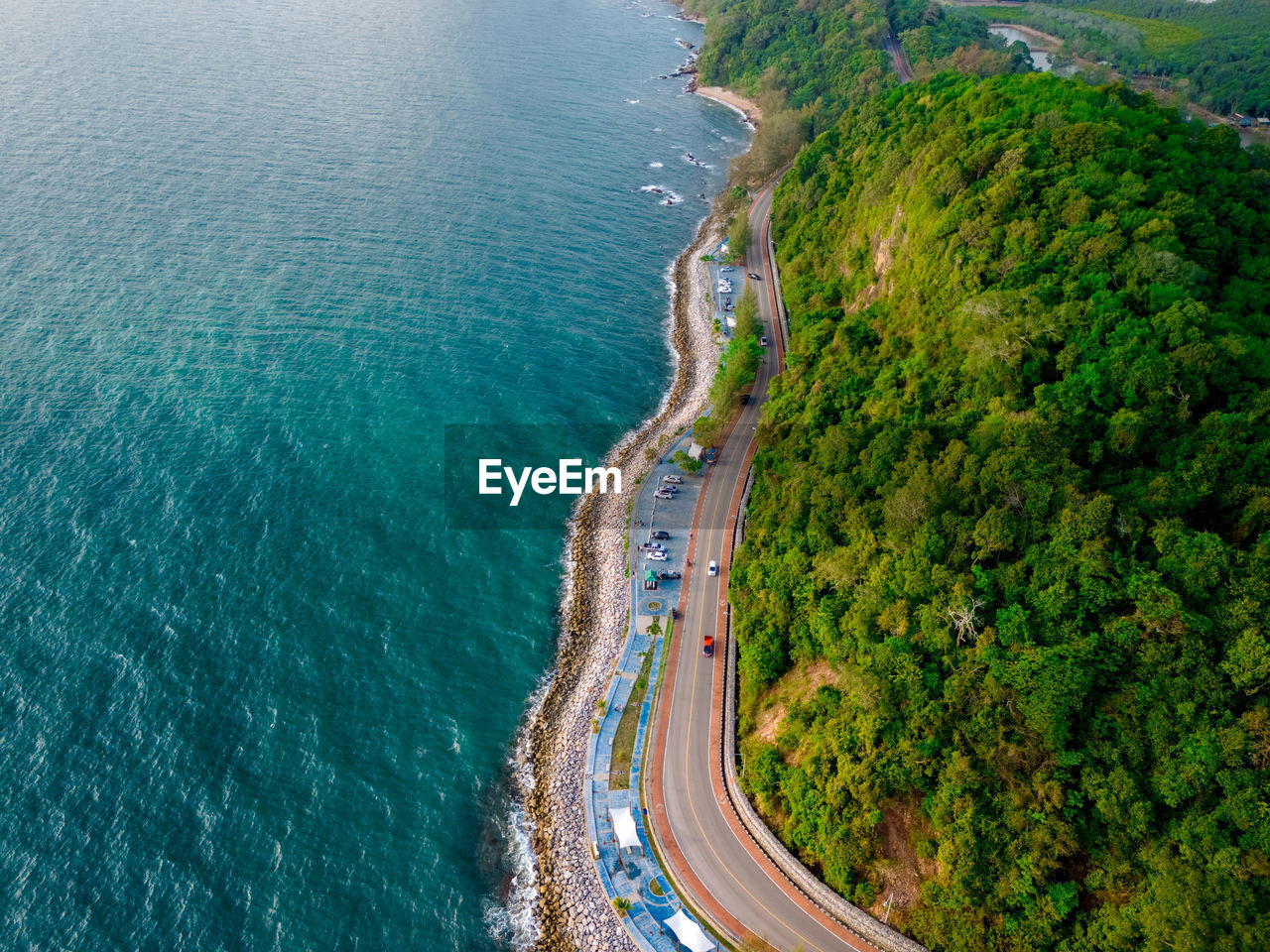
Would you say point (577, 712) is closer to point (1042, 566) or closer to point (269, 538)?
point (269, 538)

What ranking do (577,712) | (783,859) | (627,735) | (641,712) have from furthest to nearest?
(577,712), (641,712), (627,735), (783,859)

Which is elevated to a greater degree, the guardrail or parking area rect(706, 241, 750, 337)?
parking area rect(706, 241, 750, 337)

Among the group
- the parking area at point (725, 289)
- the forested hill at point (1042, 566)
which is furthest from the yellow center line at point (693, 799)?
the parking area at point (725, 289)

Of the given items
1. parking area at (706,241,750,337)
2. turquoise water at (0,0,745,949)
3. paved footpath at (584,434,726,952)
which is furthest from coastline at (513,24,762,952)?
parking area at (706,241,750,337)

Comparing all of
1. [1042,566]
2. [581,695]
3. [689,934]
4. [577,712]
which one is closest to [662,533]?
[581,695]

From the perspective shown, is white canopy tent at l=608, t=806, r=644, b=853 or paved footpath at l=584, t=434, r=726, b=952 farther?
white canopy tent at l=608, t=806, r=644, b=853

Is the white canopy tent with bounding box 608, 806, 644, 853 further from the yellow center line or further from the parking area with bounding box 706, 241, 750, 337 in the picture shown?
the parking area with bounding box 706, 241, 750, 337
